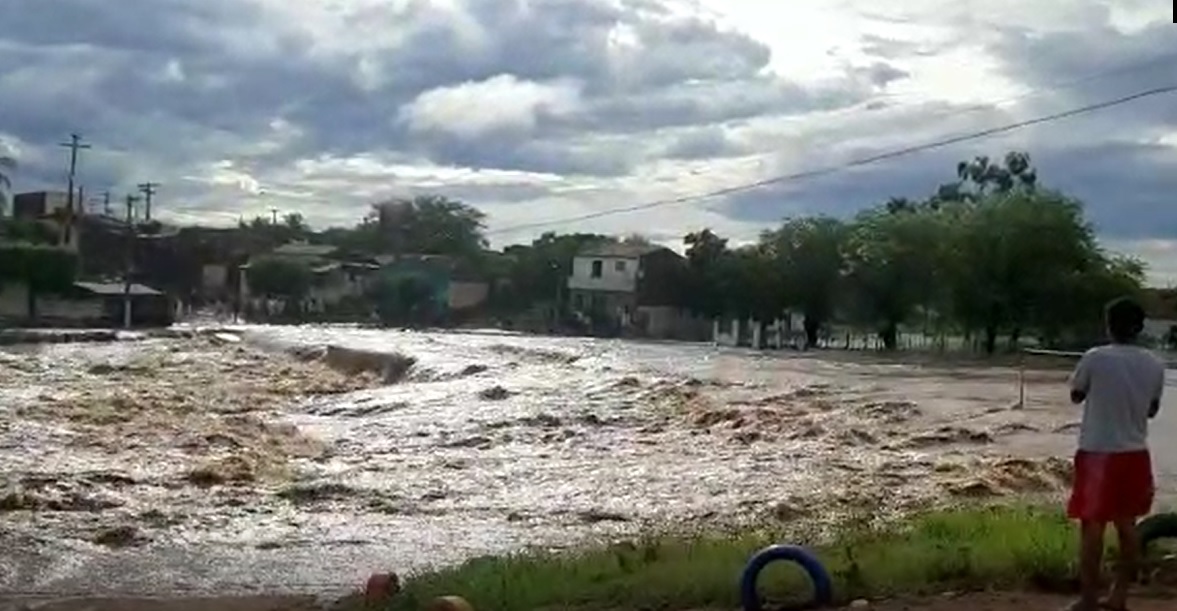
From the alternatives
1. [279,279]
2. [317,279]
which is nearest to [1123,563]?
[279,279]

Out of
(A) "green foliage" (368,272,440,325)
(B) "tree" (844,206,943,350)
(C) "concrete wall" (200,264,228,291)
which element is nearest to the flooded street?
(B) "tree" (844,206,943,350)

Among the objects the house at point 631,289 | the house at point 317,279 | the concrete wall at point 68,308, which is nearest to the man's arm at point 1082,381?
the concrete wall at point 68,308

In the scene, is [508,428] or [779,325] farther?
[779,325]

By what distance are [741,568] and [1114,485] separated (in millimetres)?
2487

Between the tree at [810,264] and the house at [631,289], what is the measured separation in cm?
825

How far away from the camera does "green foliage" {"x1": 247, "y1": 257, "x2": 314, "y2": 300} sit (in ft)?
292

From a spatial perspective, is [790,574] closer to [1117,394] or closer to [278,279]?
[1117,394]

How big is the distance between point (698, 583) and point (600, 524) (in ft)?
27.5

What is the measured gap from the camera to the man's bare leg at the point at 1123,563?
7082 mm

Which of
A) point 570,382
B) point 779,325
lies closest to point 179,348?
point 570,382

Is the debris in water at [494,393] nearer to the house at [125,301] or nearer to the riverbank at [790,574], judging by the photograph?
the riverbank at [790,574]

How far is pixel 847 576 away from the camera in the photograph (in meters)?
8.16

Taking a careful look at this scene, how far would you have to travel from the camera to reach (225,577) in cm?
1373

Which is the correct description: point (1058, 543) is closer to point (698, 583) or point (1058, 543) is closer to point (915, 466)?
point (698, 583)
